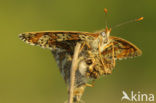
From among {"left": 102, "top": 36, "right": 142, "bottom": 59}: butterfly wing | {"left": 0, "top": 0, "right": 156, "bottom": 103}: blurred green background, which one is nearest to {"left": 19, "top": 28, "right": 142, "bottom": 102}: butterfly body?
{"left": 102, "top": 36, "right": 142, "bottom": 59}: butterfly wing

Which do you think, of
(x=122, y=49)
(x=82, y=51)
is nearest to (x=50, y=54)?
(x=122, y=49)

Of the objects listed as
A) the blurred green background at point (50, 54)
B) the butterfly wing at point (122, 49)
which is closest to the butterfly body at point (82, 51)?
the butterfly wing at point (122, 49)

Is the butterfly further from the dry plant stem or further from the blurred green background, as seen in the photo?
the blurred green background

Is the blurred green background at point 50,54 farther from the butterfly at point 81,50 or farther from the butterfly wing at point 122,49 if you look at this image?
the butterfly at point 81,50

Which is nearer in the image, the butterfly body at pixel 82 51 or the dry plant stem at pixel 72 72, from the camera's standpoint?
the dry plant stem at pixel 72 72

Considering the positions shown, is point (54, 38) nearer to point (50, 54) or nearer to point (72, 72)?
point (72, 72)

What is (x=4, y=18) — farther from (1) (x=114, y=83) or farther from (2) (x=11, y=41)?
(1) (x=114, y=83)

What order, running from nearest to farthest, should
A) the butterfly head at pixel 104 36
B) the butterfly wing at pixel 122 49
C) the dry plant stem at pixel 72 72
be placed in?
the dry plant stem at pixel 72 72
the butterfly head at pixel 104 36
the butterfly wing at pixel 122 49

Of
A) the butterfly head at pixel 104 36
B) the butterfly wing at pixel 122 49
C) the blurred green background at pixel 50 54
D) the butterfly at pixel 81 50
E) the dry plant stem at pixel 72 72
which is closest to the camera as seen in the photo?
the dry plant stem at pixel 72 72
